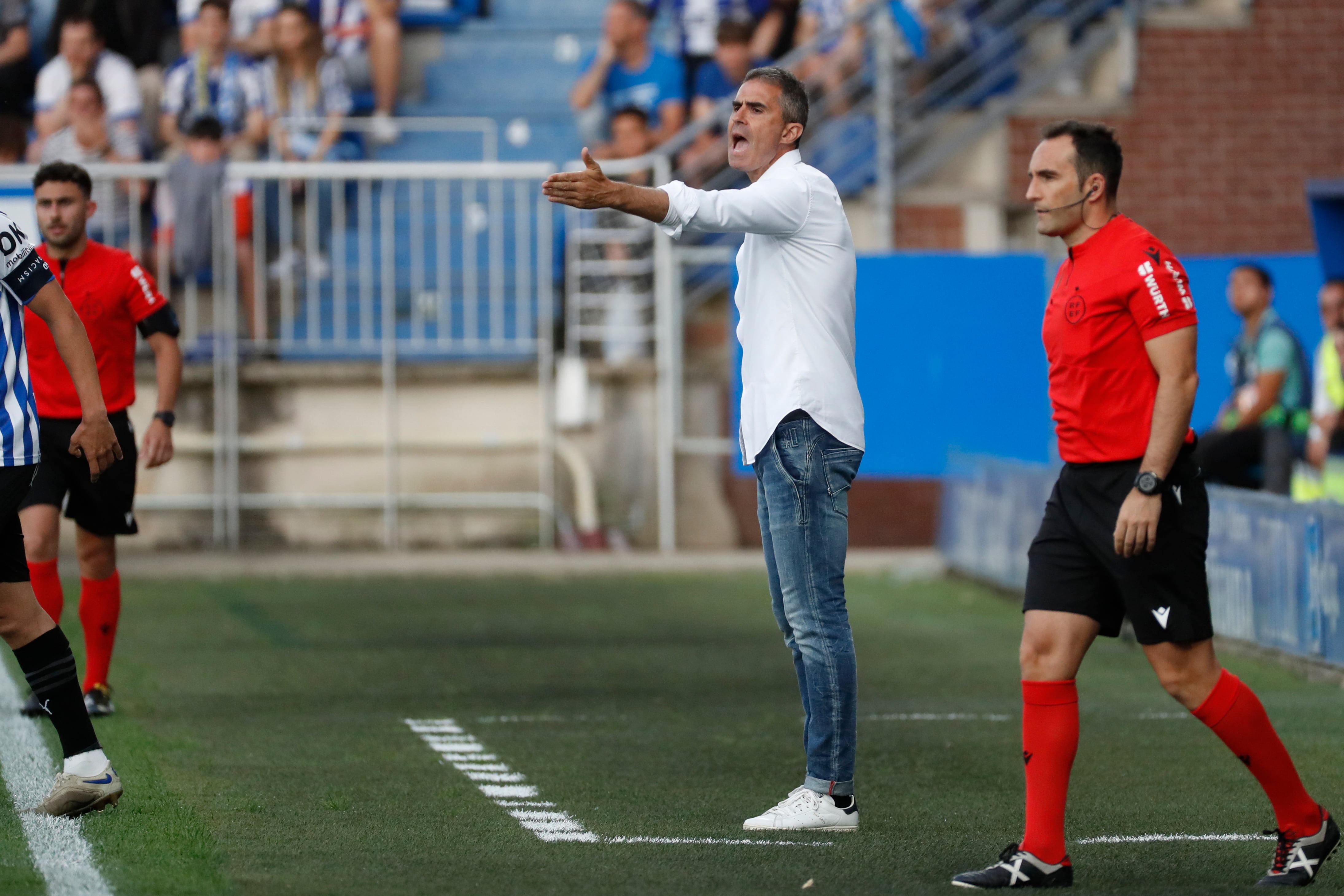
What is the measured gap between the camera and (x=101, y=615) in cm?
785

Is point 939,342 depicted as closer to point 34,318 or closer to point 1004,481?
point 1004,481

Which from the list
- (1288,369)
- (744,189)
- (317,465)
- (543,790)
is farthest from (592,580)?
(744,189)

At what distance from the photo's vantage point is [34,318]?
311 inches

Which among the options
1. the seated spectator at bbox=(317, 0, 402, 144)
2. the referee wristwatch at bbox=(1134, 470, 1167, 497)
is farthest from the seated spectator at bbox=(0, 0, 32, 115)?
the referee wristwatch at bbox=(1134, 470, 1167, 497)

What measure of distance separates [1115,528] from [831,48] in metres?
11.8

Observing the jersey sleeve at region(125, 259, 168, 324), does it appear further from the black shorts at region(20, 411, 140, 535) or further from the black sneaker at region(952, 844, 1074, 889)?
the black sneaker at region(952, 844, 1074, 889)

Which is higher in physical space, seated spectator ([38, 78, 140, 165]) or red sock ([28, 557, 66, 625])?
seated spectator ([38, 78, 140, 165])

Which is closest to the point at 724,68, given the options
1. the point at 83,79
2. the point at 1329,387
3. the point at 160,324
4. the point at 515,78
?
the point at 515,78

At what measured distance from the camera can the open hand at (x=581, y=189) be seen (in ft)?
16.3

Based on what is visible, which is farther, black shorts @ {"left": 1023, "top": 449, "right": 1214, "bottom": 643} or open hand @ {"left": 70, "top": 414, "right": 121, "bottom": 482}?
open hand @ {"left": 70, "top": 414, "right": 121, "bottom": 482}

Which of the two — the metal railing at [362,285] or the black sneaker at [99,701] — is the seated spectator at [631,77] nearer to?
the metal railing at [362,285]

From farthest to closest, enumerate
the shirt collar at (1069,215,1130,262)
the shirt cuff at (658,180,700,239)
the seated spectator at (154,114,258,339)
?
the seated spectator at (154,114,258,339)
the shirt cuff at (658,180,700,239)
the shirt collar at (1069,215,1130,262)

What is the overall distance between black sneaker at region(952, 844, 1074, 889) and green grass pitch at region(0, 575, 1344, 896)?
54 millimetres

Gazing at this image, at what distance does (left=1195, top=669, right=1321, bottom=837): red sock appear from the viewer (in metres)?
4.96
